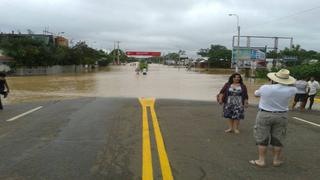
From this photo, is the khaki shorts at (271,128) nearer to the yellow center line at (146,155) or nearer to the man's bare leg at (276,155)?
the man's bare leg at (276,155)

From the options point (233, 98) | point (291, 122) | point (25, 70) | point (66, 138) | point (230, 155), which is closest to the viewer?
point (230, 155)

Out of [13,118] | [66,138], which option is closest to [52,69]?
[13,118]

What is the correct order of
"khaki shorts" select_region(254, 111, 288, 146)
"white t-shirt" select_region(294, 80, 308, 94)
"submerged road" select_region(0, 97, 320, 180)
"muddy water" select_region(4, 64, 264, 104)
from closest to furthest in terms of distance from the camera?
"submerged road" select_region(0, 97, 320, 180)
"khaki shorts" select_region(254, 111, 288, 146)
"white t-shirt" select_region(294, 80, 308, 94)
"muddy water" select_region(4, 64, 264, 104)

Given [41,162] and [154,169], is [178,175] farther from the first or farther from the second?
[41,162]

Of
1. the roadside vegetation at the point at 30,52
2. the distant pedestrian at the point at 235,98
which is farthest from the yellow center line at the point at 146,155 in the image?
the roadside vegetation at the point at 30,52

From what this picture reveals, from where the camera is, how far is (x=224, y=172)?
6926mm

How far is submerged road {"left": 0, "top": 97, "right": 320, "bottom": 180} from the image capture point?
6.90m

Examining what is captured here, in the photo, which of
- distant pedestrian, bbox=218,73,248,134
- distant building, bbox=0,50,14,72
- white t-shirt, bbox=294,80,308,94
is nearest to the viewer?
distant pedestrian, bbox=218,73,248,134

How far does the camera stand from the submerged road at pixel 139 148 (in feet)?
22.6

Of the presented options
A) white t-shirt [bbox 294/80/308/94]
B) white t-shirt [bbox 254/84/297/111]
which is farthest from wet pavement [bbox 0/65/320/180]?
white t-shirt [bbox 294/80/308/94]

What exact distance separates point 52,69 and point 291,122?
5518 centimetres

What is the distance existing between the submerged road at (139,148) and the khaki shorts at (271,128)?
0.43 meters

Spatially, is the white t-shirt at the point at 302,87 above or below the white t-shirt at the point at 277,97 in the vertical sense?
below

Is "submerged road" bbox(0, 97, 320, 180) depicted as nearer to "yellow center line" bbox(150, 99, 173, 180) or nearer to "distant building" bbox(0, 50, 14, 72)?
"yellow center line" bbox(150, 99, 173, 180)
